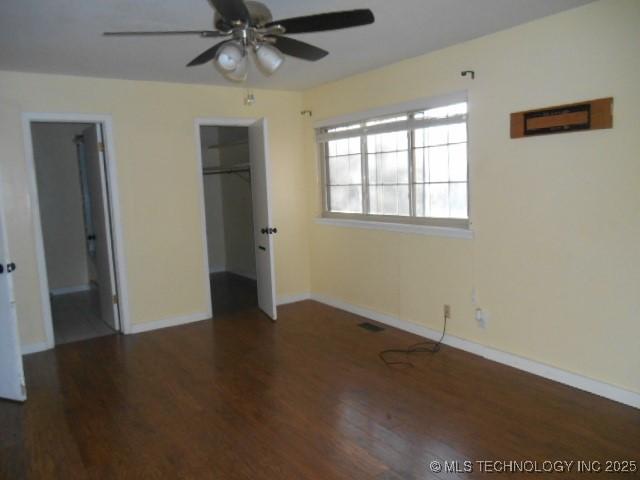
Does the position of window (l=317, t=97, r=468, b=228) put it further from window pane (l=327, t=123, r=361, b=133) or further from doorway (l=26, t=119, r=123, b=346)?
doorway (l=26, t=119, r=123, b=346)

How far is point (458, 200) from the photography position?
397cm

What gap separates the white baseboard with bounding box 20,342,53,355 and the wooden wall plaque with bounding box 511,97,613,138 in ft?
14.1

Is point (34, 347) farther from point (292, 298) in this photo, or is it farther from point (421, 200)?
point (421, 200)

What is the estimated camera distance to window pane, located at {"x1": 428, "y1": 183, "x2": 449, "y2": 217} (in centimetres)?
408

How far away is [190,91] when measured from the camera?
16.0 ft

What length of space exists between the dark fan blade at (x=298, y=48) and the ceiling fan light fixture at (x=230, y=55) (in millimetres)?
209

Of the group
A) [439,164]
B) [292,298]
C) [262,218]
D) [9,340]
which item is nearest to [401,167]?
[439,164]

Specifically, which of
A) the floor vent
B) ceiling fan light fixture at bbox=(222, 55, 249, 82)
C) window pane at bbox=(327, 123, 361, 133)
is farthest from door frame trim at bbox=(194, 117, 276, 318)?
ceiling fan light fixture at bbox=(222, 55, 249, 82)

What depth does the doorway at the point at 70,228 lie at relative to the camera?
16.8ft

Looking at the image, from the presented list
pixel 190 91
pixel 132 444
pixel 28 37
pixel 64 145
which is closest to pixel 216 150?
pixel 64 145

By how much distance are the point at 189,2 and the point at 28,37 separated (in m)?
1.30

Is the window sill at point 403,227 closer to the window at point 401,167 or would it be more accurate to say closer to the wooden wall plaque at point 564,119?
the window at point 401,167

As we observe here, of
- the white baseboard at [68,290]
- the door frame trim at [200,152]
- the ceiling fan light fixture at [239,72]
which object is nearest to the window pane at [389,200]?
the door frame trim at [200,152]

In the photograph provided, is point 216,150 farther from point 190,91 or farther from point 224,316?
point 224,316
